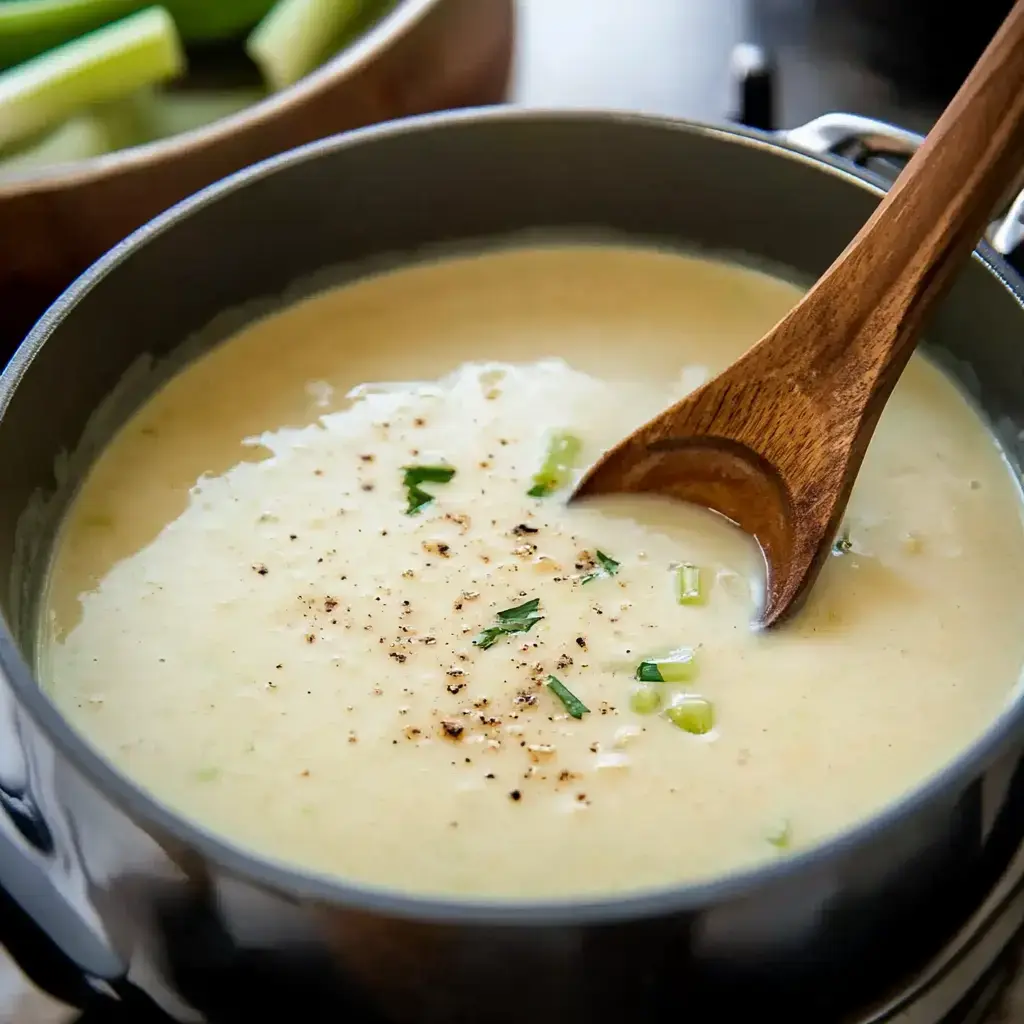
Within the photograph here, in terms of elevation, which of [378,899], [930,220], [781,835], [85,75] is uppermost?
[930,220]

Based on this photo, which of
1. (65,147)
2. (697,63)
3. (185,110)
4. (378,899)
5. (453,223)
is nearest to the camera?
(378,899)

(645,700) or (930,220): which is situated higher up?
(930,220)

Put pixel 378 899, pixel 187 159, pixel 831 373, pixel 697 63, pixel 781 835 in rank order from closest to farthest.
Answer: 1. pixel 378 899
2. pixel 781 835
3. pixel 831 373
4. pixel 187 159
5. pixel 697 63

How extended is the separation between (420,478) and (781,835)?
44cm

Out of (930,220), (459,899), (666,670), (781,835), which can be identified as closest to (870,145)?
(930,220)

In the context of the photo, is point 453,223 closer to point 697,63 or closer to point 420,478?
point 420,478

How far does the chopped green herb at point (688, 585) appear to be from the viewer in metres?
1.01

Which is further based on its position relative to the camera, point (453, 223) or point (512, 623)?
point (453, 223)

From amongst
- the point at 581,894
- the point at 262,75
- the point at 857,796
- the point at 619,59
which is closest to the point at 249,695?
the point at 581,894

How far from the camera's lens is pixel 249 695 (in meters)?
0.97

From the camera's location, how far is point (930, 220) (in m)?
0.92

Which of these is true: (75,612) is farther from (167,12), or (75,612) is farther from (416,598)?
(167,12)

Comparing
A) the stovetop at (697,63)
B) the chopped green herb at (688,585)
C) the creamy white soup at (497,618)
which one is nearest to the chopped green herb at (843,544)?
the creamy white soup at (497,618)

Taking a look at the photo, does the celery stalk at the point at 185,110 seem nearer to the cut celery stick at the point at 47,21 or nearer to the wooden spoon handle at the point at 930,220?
the cut celery stick at the point at 47,21
